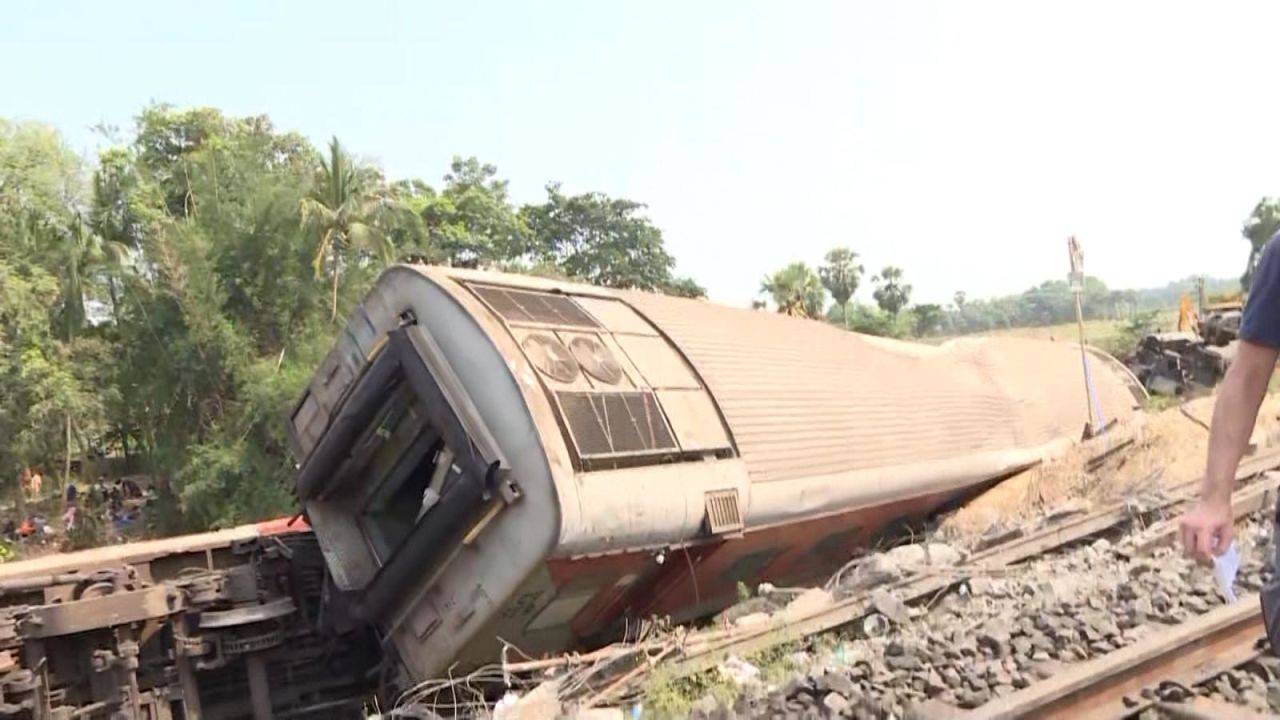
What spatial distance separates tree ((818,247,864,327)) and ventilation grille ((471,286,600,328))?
47122 millimetres

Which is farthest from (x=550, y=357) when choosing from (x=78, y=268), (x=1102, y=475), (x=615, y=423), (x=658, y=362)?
(x=78, y=268)

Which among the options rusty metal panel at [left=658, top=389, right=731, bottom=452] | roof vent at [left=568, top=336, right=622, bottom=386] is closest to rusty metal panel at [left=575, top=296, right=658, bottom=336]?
roof vent at [left=568, top=336, right=622, bottom=386]

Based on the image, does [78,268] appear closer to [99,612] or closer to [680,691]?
[99,612]

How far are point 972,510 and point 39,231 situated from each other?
20795 mm

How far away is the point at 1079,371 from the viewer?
1524 centimetres

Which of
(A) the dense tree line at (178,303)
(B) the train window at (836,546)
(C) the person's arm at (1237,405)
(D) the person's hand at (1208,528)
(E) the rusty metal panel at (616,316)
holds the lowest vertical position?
(B) the train window at (836,546)

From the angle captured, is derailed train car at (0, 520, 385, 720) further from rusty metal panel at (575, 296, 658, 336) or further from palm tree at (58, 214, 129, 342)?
palm tree at (58, 214, 129, 342)

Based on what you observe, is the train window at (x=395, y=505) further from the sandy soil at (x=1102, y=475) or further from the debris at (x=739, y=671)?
the sandy soil at (x=1102, y=475)

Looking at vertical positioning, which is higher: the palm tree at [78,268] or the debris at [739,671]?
the palm tree at [78,268]

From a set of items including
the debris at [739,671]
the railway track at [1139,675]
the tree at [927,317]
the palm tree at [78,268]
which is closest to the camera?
the railway track at [1139,675]

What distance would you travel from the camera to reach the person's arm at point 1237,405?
2168mm

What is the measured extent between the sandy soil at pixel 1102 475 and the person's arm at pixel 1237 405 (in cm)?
603

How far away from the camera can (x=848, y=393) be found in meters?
8.79

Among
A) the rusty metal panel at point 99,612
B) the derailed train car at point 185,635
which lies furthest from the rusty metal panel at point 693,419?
the rusty metal panel at point 99,612
